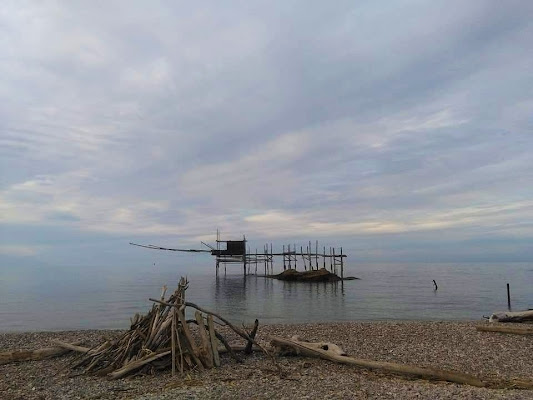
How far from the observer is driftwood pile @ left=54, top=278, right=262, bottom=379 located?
9.79m

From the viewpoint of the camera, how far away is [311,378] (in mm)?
8930

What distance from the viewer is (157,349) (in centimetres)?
1016

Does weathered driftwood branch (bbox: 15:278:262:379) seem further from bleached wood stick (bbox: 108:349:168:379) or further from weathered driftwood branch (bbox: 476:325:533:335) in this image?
weathered driftwood branch (bbox: 476:325:533:335)

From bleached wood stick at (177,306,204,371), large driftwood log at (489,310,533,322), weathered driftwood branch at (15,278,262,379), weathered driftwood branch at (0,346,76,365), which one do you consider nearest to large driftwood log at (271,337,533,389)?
weathered driftwood branch at (15,278,262,379)

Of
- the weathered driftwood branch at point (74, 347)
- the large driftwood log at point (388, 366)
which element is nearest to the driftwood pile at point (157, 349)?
the weathered driftwood branch at point (74, 347)

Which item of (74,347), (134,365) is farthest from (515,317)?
(74,347)

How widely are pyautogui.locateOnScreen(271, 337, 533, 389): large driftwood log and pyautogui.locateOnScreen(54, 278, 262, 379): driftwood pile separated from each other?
3.75 ft

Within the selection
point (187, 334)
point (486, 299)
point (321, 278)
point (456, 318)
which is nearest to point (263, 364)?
point (187, 334)

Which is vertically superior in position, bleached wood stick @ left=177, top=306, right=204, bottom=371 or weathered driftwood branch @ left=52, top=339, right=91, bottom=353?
bleached wood stick @ left=177, top=306, right=204, bottom=371

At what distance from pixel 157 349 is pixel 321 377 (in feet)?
13.2

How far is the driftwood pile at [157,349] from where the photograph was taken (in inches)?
385

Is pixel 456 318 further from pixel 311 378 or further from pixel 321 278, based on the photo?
pixel 321 278

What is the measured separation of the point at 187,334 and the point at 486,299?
37.6 m

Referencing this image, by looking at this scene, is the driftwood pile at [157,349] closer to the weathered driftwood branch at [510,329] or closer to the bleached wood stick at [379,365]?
the bleached wood stick at [379,365]
